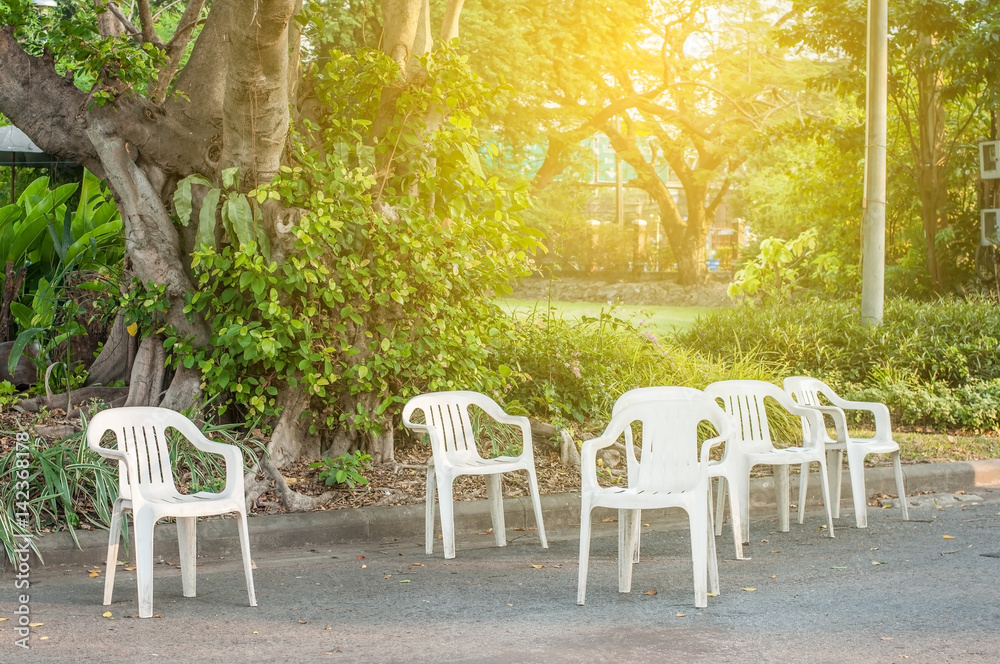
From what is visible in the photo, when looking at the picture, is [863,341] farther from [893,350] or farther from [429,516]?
[429,516]

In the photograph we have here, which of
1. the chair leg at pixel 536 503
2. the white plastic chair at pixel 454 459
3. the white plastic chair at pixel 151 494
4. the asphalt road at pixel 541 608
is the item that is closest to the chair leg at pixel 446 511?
the white plastic chair at pixel 454 459

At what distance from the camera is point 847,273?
55.5 feet

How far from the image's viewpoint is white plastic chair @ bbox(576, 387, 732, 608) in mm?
4867

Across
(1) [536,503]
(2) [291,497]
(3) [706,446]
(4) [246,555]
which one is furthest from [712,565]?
(2) [291,497]

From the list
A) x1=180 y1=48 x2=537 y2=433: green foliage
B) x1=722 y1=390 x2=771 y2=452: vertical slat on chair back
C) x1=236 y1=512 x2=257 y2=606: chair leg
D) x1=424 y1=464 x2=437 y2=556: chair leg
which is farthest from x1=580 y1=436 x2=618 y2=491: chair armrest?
x1=180 y1=48 x2=537 y2=433: green foliage

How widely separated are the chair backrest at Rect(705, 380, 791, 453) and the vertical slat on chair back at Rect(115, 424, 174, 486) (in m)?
3.27

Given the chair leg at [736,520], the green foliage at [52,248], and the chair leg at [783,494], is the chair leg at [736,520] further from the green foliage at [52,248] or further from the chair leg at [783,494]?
the green foliage at [52,248]

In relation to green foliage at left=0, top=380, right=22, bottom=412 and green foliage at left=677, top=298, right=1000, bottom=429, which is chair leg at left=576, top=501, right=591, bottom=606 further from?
green foliage at left=677, top=298, right=1000, bottom=429

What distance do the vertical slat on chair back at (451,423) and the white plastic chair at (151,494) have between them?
1596 mm

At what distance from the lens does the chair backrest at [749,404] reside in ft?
21.2

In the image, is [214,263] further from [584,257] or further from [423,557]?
[584,257]

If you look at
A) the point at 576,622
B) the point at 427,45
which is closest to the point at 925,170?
the point at 427,45

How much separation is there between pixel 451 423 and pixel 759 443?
1.99 m

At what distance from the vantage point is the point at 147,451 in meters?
5.26
